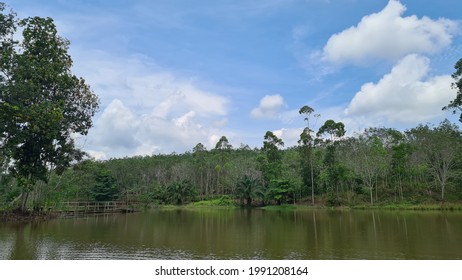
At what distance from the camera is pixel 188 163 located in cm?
7881

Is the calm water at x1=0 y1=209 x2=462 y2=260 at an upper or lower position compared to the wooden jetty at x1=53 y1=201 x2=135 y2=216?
lower

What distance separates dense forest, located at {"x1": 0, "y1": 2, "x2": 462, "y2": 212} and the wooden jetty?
62.3 inches

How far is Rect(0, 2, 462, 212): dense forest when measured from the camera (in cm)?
2328

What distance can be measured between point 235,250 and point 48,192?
96.3 ft

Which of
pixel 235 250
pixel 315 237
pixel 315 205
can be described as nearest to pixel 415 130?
pixel 315 205

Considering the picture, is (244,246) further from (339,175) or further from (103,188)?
(103,188)

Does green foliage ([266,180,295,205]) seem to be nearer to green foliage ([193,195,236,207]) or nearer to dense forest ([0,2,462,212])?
dense forest ([0,2,462,212])

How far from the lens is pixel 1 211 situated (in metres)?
29.0

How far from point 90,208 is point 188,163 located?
111 feet

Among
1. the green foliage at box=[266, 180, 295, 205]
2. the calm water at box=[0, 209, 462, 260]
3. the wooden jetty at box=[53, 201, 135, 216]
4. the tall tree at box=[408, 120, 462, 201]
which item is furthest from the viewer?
the green foliage at box=[266, 180, 295, 205]

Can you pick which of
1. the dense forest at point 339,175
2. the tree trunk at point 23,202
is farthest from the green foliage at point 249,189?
the tree trunk at point 23,202

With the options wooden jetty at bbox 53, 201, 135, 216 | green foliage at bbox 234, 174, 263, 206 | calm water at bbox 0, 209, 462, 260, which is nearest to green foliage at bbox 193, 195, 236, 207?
green foliage at bbox 234, 174, 263, 206

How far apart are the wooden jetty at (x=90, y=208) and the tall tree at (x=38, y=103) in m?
8.06
